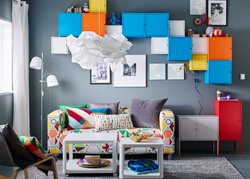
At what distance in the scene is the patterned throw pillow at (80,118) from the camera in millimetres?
6711

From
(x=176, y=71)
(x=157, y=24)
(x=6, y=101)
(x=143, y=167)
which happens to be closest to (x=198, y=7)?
(x=157, y=24)

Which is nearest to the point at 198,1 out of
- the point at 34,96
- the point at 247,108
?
the point at 247,108

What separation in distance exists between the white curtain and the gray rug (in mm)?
1082

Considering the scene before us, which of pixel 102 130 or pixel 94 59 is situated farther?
pixel 102 130

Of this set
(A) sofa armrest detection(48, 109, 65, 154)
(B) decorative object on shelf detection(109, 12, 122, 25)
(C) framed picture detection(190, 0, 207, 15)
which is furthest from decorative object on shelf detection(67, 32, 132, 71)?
(C) framed picture detection(190, 0, 207, 15)

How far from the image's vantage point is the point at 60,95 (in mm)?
7344

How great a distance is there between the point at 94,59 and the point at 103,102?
7.90 feet

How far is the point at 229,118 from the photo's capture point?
6977mm

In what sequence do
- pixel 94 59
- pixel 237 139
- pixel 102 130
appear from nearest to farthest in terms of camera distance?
pixel 94 59 → pixel 102 130 → pixel 237 139

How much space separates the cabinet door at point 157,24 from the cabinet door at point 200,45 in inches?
19.0

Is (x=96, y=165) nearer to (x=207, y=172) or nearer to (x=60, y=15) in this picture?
(x=207, y=172)

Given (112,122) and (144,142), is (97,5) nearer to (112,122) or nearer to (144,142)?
(112,122)

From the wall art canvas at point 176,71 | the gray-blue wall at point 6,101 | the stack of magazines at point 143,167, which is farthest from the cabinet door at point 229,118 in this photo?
the gray-blue wall at point 6,101

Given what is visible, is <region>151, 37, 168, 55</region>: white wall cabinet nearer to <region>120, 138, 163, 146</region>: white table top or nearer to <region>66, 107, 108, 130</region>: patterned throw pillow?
<region>66, 107, 108, 130</region>: patterned throw pillow
